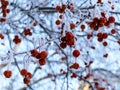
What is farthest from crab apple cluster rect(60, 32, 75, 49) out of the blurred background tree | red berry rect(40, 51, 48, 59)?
red berry rect(40, 51, 48, 59)

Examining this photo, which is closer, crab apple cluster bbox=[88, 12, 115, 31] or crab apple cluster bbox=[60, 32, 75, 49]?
crab apple cluster bbox=[60, 32, 75, 49]

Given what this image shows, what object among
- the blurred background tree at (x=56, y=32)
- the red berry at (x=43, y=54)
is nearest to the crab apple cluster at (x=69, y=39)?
the blurred background tree at (x=56, y=32)

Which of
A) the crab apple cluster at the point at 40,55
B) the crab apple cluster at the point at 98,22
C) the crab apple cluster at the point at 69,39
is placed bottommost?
the crab apple cluster at the point at 40,55

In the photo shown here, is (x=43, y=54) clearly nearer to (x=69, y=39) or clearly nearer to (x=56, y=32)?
(x=69, y=39)

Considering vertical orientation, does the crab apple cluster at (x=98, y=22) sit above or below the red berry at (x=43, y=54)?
above

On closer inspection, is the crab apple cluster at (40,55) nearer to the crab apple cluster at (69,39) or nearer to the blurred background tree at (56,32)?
the blurred background tree at (56,32)

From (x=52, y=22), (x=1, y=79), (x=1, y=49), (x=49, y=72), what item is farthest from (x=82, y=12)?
(x=1, y=79)

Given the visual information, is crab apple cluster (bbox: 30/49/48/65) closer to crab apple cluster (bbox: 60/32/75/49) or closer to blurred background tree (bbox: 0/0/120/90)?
blurred background tree (bbox: 0/0/120/90)

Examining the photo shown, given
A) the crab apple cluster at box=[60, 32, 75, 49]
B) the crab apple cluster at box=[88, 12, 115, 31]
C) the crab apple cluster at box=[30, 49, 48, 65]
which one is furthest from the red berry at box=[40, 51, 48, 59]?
the crab apple cluster at box=[88, 12, 115, 31]

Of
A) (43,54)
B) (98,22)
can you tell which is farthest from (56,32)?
(43,54)

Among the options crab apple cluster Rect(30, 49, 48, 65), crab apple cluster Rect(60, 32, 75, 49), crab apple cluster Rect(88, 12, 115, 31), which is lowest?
crab apple cluster Rect(30, 49, 48, 65)

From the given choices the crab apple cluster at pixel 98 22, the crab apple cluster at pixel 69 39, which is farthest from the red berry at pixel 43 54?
the crab apple cluster at pixel 98 22

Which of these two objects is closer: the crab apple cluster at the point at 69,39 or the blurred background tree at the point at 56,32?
the crab apple cluster at the point at 69,39

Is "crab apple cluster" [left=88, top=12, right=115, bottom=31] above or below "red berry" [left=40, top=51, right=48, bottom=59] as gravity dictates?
above
